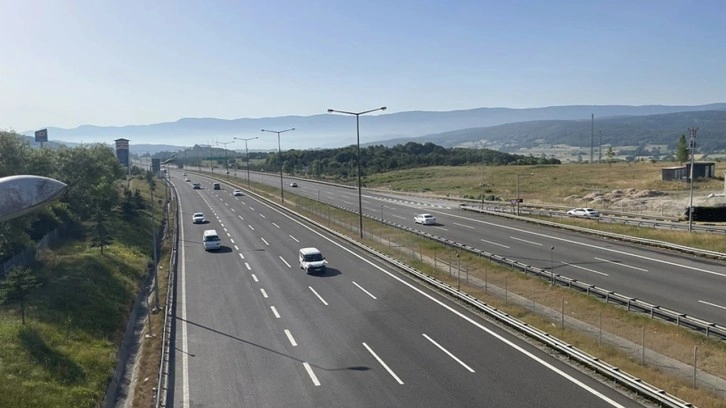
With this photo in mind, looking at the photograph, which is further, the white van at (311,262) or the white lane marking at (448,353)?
the white van at (311,262)

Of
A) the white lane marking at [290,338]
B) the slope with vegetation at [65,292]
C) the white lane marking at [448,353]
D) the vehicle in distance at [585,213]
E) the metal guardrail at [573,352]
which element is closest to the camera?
the metal guardrail at [573,352]

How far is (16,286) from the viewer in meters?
31.1

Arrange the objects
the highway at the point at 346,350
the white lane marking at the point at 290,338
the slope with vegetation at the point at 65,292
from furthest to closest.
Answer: the white lane marking at the point at 290,338
the slope with vegetation at the point at 65,292
the highway at the point at 346,350

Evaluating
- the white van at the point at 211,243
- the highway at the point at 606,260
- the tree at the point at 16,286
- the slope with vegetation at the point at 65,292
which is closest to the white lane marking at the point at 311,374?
the slope with vegetation at the point at 65,292

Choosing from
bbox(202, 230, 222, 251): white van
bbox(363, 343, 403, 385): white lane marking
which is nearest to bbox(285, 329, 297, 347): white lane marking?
bbox(363, 343, 403, 385): white lane marking

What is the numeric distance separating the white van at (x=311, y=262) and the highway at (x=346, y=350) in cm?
71

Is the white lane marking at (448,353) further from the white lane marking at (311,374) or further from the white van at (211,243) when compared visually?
the white van at (211,243)

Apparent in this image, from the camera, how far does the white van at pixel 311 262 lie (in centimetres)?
4088

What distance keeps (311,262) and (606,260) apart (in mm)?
21425

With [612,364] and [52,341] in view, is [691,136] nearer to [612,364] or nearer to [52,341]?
[612,364]

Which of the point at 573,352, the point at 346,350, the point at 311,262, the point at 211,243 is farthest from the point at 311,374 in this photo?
the point at 211,243

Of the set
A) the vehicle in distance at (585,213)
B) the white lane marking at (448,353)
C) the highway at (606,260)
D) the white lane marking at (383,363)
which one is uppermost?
the vehicle in distance at (585,213)

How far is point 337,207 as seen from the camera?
3317 inches

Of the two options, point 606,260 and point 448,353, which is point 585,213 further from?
point 448,353
